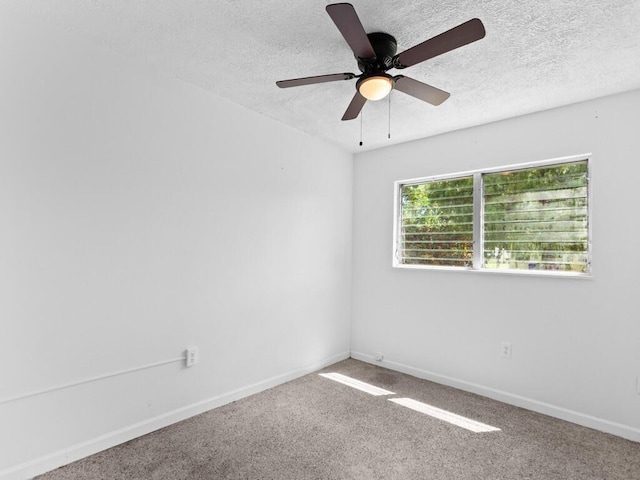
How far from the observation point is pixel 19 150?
68.7 inches

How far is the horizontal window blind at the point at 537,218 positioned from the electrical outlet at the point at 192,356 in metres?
2.58

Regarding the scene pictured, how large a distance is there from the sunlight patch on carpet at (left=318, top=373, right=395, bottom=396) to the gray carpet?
17 cm

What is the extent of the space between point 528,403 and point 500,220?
5.00ft

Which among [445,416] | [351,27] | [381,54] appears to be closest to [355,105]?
[381,54]

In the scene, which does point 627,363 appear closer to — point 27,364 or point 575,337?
point 575,337

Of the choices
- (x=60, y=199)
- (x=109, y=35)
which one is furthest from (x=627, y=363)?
(x=109, y=35)

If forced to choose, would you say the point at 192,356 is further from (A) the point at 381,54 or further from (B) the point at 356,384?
(A) the point at 381,54

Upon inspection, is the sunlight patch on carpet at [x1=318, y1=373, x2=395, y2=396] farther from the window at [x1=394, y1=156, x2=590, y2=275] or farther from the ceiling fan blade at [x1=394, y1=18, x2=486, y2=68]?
the ceiling fan blade at [x1=394, y1=18, x2=486, y2=68]

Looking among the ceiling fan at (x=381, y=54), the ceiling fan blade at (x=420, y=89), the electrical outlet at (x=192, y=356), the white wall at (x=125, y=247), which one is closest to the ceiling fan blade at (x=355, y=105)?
the ceiling fan at (x=381, y=54)

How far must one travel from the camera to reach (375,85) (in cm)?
173

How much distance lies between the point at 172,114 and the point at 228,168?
549 mm

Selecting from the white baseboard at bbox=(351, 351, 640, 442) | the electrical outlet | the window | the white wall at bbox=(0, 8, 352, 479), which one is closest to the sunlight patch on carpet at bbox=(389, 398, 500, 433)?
the white baseboard at bbox=(351, 351, 640, 442)

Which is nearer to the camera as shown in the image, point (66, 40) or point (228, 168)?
point (66, 40)

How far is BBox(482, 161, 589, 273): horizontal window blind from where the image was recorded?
2.60m
